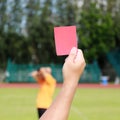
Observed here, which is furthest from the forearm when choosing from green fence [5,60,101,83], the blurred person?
green fence [5,60,101,83]

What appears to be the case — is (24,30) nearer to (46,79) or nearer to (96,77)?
(96,77)

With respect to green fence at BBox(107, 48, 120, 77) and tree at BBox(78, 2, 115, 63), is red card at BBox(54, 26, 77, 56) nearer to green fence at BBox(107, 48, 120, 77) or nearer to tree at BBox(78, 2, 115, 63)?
green fence at BBox(107, 48, 120, 77)

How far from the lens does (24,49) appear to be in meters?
48.7

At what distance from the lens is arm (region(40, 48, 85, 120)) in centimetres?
184

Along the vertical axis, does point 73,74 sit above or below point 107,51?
above

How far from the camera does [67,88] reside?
1915 millimetres

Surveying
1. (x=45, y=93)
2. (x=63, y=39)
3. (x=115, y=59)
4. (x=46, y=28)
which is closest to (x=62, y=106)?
(x=63, y=39)

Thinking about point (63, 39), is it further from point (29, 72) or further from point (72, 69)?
point (29, 72)

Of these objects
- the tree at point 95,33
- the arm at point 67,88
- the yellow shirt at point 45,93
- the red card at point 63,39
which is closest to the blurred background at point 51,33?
the tree at point 95,33

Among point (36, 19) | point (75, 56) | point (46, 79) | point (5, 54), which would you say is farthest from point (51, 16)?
point (75, 56)

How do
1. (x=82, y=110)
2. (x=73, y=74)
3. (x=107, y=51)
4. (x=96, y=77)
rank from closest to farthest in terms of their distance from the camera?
1. (x=73, y=74)
2. (x=82, y=110)
3. (x=96, y=77)
4. (x=107, y=51)

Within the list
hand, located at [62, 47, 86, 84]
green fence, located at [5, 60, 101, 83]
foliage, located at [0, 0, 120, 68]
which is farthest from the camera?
foliage, located at [0, 0, 120, 68]

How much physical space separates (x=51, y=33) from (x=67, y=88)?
45.7 meters

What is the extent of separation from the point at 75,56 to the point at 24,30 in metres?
49.2
